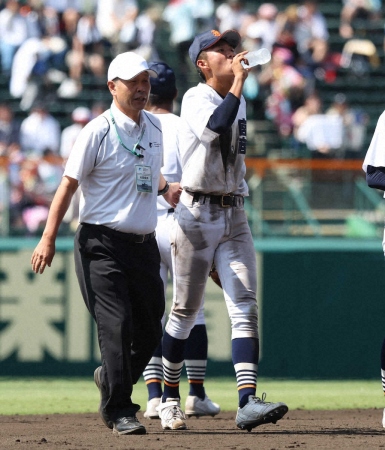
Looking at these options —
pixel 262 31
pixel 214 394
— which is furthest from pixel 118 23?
pixel 214 394

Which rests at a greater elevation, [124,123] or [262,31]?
[262,31]

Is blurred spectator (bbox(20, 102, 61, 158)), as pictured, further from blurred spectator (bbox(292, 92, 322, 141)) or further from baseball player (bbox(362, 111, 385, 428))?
baseball player (bbox(362, 111, 385, 428))

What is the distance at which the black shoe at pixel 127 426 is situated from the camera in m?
5.41

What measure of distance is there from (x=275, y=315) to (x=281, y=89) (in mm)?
7283

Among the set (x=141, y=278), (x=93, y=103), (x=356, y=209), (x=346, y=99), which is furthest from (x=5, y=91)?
(x=141, y=278)

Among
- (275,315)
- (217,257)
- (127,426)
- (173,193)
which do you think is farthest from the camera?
(275,315)

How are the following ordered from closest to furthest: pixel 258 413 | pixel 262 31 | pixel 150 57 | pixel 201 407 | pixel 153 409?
pixel 258 413 < pixel 153 409 < pixel 201 407 < pixel 150 57 < pixel 262 31

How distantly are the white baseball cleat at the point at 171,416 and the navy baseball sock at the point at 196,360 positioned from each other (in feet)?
2.63

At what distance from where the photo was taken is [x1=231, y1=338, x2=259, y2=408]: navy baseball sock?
18.1ft

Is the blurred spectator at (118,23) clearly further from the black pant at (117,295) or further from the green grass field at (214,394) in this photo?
the black pant at (117,295)

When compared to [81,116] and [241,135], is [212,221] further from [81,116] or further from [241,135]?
[81,116]

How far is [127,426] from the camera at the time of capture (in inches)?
213

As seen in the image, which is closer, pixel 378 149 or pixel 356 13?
pixel 378 149

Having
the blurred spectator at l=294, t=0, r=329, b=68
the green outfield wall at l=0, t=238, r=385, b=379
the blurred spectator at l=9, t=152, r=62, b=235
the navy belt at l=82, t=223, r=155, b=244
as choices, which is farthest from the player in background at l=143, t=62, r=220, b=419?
the blurred spectator at l=294, t=0, r=329, b=68
